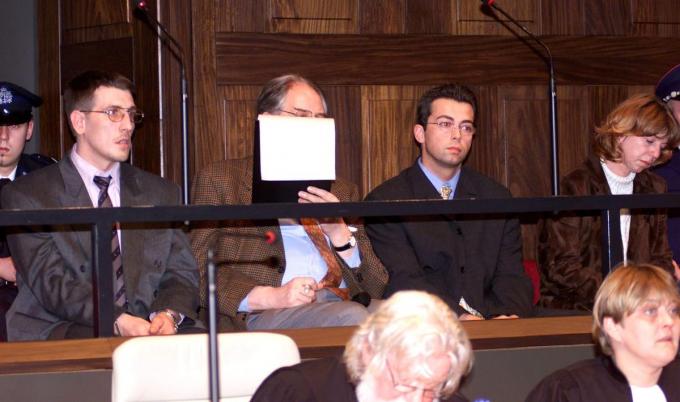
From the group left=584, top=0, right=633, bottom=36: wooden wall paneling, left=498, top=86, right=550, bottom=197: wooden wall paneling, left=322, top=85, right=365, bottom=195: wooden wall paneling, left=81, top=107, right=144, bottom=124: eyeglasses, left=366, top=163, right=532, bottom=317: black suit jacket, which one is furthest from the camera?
left=584, top=0, right=633, bottom=36: wooden wall paneling

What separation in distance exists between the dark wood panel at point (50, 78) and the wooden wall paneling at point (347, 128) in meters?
1.28

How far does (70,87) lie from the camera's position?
4238 mm

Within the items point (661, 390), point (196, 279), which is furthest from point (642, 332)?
point (196, 279)

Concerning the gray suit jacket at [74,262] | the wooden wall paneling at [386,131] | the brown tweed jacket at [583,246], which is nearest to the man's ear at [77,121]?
the gray suit jacket at [74,262]

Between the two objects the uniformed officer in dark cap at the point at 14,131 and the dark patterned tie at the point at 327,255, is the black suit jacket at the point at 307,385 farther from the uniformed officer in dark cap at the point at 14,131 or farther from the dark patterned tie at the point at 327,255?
the uniformed officer in dark cap at the point at 14,131

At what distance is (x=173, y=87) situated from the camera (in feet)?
16.9

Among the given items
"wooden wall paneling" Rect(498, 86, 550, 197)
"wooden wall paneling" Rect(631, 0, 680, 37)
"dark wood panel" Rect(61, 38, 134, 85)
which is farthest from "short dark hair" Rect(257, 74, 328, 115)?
"wooden wall paneling" Rect(631, 0, 680, 37)

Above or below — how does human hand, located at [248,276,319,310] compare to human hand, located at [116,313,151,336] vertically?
above

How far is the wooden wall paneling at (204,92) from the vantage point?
5.06 meters

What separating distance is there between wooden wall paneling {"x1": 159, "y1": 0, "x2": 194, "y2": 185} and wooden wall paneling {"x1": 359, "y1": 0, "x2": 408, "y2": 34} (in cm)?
77

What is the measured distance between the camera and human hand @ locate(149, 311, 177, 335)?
3789 mm

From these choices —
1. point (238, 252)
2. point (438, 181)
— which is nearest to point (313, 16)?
point (438, 181)

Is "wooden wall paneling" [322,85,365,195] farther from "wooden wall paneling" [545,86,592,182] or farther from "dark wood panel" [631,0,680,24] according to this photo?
"dark wood panel" [631,0,680,24]

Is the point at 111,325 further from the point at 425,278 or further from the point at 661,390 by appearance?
the point at 661,390
